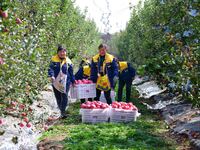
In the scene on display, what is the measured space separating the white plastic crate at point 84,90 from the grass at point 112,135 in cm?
111

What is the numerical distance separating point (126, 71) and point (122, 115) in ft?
10.4

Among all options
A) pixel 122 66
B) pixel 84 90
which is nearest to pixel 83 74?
pixel 122 66

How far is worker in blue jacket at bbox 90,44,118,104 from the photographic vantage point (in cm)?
1187

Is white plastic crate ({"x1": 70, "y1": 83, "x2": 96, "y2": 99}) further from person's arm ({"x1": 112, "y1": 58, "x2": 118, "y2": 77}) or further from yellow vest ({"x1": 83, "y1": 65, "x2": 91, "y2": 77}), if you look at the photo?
yellow vest ({"x1": 83, "y1": 65, "x2": 91, "y2": 77})

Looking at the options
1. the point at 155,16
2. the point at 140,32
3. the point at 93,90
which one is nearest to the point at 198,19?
the point at 93,90

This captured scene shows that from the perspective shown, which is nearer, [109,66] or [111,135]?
[111,135]

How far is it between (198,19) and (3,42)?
4592 millimetres

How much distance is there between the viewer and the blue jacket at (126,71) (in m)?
13.8

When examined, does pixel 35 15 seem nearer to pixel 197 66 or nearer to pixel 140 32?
pixel 197 66

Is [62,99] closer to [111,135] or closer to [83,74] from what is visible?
[111,135]

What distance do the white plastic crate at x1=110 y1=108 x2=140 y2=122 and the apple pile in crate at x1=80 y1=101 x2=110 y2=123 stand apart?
0.53 feet

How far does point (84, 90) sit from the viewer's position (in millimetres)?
12406

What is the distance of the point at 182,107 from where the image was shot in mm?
12805

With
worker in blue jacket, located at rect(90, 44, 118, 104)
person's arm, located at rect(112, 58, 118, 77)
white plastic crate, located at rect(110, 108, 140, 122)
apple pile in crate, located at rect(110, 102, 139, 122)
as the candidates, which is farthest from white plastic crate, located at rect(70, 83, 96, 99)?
white plastic crate, located at rect(110, 108, 140, 122)
